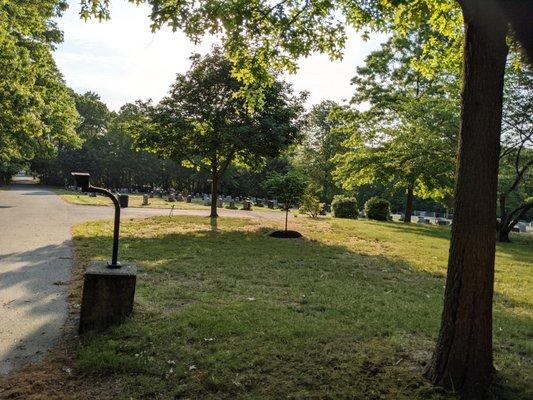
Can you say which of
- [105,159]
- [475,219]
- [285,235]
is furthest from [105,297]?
[105,159]

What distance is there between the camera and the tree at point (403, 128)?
67.4 feet

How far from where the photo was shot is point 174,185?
77.4 m

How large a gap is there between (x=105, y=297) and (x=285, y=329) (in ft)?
7.42

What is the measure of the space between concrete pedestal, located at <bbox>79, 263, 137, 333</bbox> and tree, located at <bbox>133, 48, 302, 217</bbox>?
46.1 feet

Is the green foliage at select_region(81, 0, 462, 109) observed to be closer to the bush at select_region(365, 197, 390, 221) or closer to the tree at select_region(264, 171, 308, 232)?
the tree at select_region(264, 171, 308, 232)

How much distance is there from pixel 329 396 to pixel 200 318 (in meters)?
2.32

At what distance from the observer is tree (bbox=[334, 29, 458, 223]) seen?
20531 mm

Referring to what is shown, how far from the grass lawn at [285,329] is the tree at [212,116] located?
913cm

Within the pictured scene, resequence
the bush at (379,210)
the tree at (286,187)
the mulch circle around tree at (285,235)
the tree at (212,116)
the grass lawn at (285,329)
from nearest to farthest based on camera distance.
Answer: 1. the grass lawn at (285,329)
2. the mulch circle around tree at (285,235)
3. the tree at (286,187)
4. the tree at (212,116)
5. the bush at (379,210)

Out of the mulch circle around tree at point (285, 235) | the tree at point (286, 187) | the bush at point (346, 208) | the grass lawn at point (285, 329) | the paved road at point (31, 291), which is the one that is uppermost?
the tree at point (286, 187)

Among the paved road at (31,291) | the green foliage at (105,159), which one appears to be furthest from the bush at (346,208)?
the green foliage at (105,159)

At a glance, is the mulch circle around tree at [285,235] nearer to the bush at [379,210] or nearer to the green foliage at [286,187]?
the green foliage at [286,187]

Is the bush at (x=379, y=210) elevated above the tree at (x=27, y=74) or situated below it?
below

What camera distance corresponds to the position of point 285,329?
17.2ft
